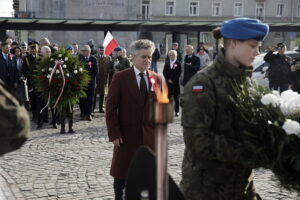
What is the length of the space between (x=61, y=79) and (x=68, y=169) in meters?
3.50

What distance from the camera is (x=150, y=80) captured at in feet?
15.4

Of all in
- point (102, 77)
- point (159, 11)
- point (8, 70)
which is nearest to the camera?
point (8, 70)

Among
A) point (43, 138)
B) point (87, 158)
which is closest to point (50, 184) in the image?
point (87, 158)

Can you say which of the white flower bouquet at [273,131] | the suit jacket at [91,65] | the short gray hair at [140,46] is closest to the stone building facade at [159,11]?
the suit jacket at [91,65]

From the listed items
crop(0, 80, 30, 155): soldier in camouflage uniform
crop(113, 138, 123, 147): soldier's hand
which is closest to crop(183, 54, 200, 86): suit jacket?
crop(113, 138, 123, 147): soldier's hand

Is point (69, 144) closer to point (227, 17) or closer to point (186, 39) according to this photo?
point (186, 39)

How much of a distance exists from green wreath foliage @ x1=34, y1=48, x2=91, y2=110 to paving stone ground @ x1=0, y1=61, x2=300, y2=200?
826 millimetres

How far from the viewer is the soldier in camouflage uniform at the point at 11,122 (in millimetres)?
1861

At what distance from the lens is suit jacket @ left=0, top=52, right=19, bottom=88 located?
→ 11672 millimetres

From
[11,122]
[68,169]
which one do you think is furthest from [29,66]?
[11,122]

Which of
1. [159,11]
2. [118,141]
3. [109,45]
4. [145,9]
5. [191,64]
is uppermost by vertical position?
[145,9]

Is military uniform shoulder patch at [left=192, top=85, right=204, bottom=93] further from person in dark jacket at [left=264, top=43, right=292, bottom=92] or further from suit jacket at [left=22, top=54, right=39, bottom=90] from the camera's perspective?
person in dark jacket at [left=264, top=43, right=292, bottom=92]

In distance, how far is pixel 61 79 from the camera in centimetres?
1017

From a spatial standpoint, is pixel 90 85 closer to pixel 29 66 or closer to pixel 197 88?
pixel 29 66
